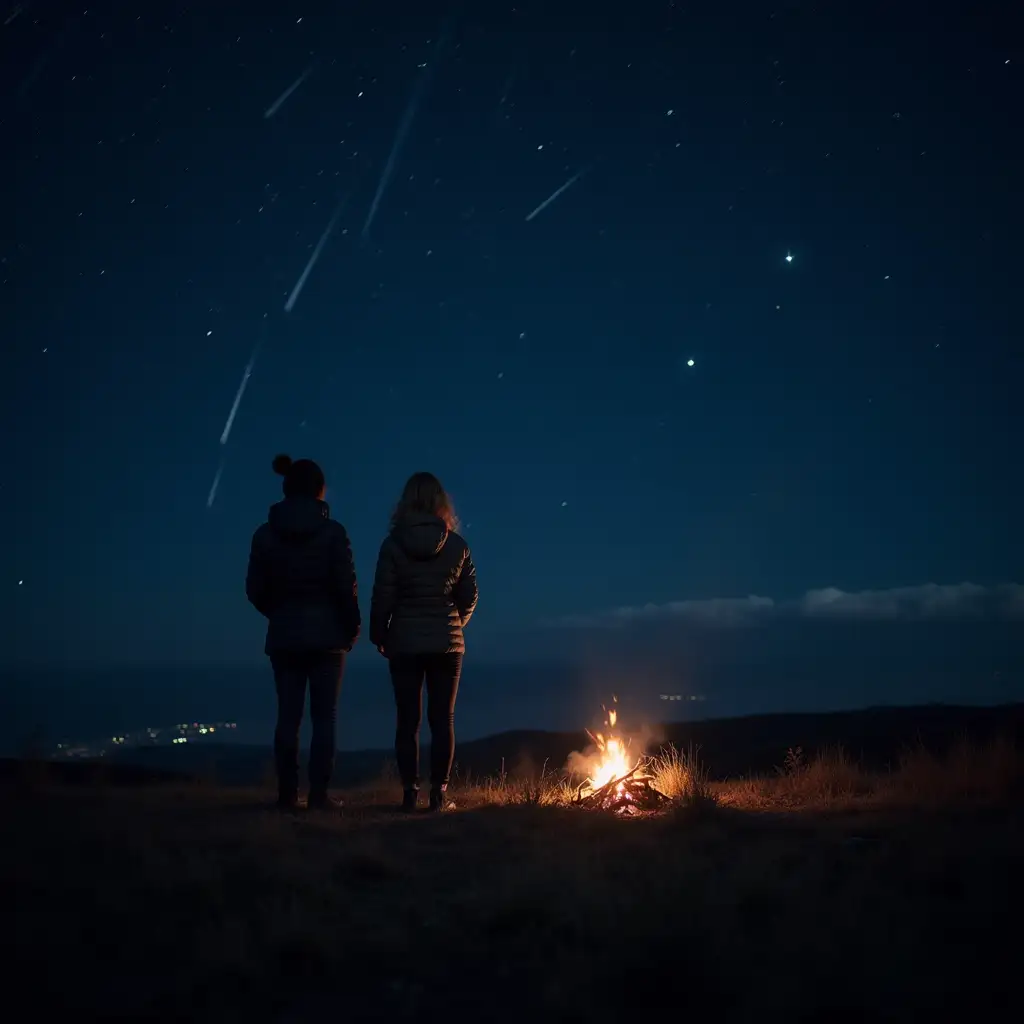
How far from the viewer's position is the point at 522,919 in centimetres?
326

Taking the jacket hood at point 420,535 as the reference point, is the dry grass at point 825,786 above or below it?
below

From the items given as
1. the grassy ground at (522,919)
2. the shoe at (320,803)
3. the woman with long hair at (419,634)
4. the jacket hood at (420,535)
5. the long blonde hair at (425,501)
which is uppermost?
the long blonde hair at (425,501)

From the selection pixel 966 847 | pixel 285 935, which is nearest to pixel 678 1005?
pixel 285 935

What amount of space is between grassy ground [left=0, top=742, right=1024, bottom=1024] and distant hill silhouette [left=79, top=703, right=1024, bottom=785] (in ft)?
14.6

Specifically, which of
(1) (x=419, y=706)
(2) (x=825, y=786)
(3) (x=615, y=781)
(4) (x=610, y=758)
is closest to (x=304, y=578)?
(1) (x=419, y=706)

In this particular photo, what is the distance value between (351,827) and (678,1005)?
11.5ft

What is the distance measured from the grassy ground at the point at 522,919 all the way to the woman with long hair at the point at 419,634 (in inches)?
62.9

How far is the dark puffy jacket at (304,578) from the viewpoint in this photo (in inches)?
275

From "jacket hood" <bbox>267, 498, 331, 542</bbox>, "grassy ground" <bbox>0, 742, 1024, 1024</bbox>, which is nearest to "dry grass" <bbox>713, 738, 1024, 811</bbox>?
"grassy ground" <bbox>0, 742, 1024, 1024</bbox>

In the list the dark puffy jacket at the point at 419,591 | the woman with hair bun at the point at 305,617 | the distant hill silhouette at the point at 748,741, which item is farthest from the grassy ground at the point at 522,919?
the distant hill silhouette at the point at 748,741

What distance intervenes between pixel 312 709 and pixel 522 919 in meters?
4.18

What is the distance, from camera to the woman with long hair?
22.8 ft

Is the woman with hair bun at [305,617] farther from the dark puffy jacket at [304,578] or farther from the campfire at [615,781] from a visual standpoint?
the campfire at [615,781]

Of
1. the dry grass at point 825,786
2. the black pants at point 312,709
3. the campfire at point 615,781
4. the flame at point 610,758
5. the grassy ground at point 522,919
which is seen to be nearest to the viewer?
the grassy ground at point 522,919
